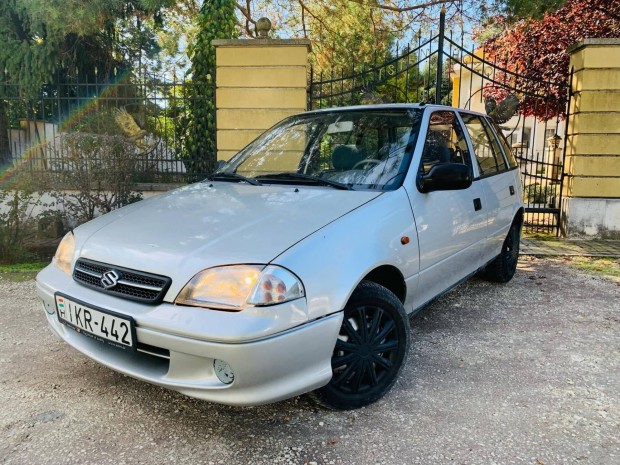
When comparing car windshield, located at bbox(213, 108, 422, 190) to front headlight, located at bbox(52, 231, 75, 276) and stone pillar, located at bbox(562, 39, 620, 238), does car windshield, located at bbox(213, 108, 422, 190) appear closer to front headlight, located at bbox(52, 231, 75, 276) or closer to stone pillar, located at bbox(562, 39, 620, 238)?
front headlight, located at bbox(52, 231, 75, 276)

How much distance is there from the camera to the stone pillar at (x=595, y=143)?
6.86 m

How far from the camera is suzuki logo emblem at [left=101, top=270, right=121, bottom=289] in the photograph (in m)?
2.26

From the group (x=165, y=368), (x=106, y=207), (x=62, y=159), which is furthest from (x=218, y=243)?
(x=62, y=159)

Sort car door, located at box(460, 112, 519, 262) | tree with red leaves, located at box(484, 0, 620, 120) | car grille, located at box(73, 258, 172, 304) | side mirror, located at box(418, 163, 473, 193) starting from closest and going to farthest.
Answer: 1. car grille, located at box(73, 258, 172, 304)
2. side mirror, located at box(418, 163, 473, 193)
3. car door, located at box(460, 112, 519, 262)
4. tree with red leaves, located at box(484, 0, 620, 120)

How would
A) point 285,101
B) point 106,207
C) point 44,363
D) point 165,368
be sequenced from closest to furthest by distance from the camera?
point 165,368 < point 44,363 < point 106,207 < point 285,101

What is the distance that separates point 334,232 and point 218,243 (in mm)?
546

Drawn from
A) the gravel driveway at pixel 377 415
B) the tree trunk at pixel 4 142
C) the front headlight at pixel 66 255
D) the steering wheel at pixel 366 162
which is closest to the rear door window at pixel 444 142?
the steering wheel at pixel 366 162

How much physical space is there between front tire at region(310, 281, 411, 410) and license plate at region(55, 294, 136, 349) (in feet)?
2.99

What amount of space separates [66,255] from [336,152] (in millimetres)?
1779

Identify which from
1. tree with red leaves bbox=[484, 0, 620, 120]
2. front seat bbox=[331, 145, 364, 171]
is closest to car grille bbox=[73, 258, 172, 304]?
front seat bbox=[331, 145, 364, 171]

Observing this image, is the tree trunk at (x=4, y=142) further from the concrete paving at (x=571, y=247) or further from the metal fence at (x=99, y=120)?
the concrete paving at (x=571, y=247)

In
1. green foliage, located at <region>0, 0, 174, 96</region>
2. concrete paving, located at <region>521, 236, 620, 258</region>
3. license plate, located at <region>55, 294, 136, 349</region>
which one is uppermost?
green foliage, located at <region>0, 0, 174, 96</region>

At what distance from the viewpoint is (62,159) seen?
6.52m

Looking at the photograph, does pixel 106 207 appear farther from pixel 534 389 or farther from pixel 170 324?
pixel 534 389
